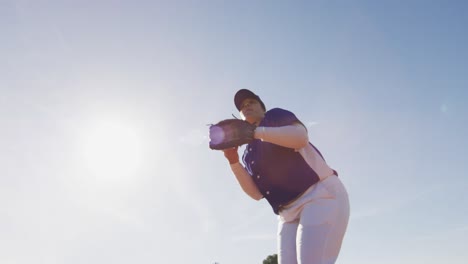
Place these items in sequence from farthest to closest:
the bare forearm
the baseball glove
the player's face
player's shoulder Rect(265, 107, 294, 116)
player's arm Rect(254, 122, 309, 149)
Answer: the player's face, the bare forearm, player's shoulder Rect(265, 107, 294, 116), the baseball glove, player's arm Rect(254, 122, 309, 149)

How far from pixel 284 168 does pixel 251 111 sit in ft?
2.90

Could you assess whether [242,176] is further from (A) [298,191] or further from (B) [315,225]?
(B) [315,225]

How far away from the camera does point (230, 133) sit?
406cm

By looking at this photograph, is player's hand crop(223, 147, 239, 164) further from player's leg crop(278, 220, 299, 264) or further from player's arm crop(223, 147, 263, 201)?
player's leg crop(278, 220, 299, 264)

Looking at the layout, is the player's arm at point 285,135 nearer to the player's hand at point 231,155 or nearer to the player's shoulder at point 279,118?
the player's shoulder at point 279,118

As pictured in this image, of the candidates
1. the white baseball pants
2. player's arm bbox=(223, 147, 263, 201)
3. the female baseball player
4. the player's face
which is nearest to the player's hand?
player's arm bbox=(223, 147, 263, 201)

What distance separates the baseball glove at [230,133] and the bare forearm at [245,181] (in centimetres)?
52

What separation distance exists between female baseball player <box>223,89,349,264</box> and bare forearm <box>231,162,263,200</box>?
0.11 meters

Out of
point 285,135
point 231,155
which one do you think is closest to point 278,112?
point 285,135

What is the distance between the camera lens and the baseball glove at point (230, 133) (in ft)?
13.1

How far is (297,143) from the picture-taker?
3910mm

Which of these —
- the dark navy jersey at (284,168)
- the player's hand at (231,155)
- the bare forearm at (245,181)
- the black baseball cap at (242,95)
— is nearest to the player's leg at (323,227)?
the dark navy jersey at (284,168)

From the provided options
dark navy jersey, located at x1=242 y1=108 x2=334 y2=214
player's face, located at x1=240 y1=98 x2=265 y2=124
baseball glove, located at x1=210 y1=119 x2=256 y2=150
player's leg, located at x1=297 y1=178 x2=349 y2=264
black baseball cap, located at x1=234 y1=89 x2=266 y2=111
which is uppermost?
black baseball cap, located at x1=234 y1=89 x2=266 y2=111

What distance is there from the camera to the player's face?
15.2 ft
